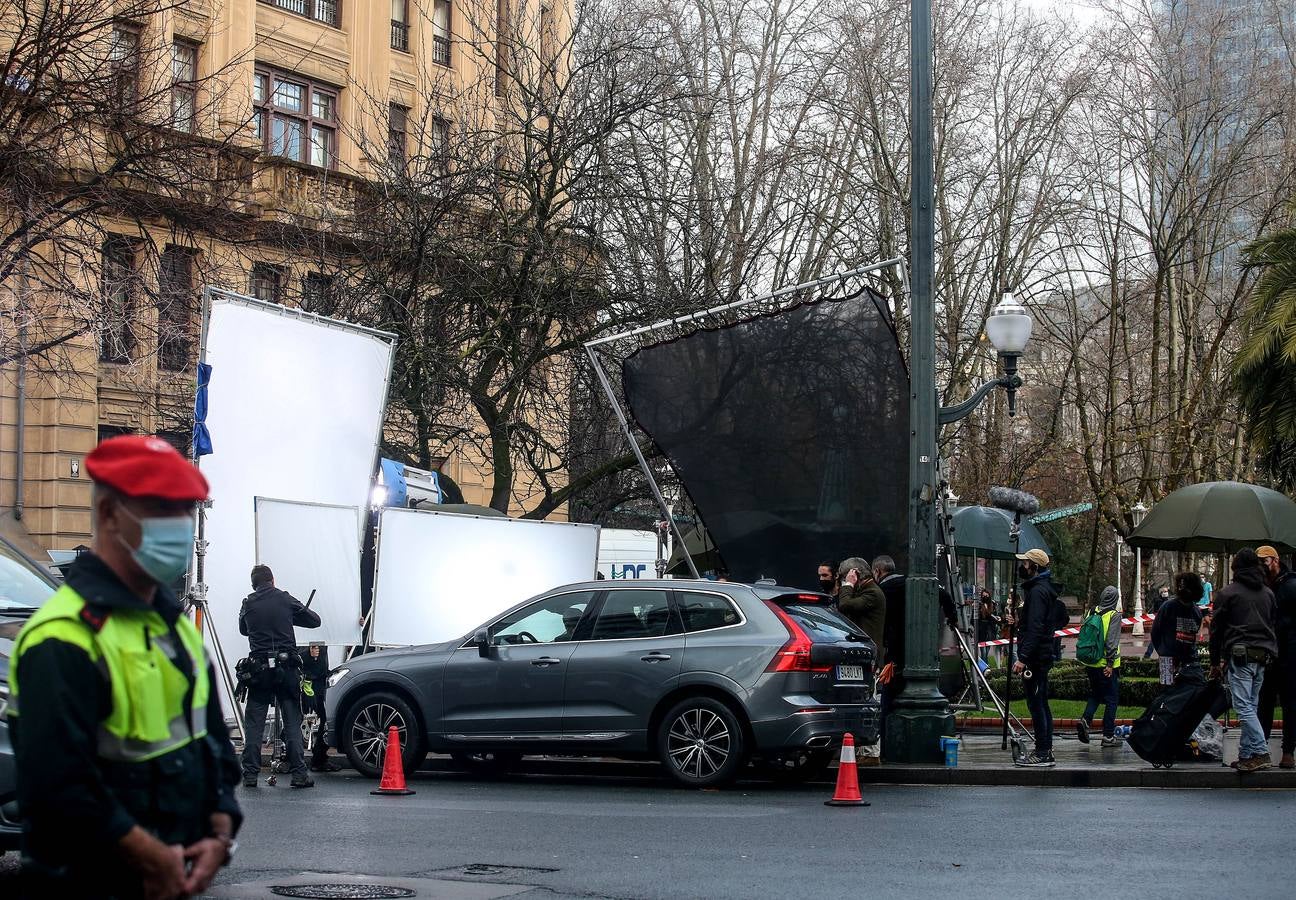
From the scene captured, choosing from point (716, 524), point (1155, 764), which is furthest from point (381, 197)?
point (1155, 764)

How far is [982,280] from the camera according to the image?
32250 millimetres

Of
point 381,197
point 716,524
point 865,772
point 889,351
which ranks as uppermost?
point 381,197

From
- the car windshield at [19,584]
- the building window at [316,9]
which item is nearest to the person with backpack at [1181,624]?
the car windshield at [19,584]

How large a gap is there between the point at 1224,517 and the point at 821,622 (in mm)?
9641

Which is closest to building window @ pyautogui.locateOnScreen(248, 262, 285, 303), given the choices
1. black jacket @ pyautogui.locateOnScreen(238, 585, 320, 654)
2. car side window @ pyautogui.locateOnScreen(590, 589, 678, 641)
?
black jacket @ pyautogui.locateOnScreen(238, 585, 320, 654)

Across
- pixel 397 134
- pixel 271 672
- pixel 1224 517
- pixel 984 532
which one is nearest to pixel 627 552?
pixel 397 134

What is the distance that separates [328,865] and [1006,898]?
3707 millimetres

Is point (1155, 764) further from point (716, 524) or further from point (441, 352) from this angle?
point (441, 352)

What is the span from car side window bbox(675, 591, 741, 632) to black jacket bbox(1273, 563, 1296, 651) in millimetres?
4787

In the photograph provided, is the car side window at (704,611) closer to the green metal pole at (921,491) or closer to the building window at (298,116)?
the green metal pole at (921,491)

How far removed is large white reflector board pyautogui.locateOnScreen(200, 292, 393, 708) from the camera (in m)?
15.4

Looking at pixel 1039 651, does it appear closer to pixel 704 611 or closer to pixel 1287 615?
pixel 1287 615

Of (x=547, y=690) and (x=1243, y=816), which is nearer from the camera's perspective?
(x=1243, y=816)

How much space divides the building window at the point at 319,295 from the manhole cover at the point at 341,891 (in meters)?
15.0
